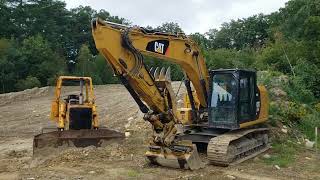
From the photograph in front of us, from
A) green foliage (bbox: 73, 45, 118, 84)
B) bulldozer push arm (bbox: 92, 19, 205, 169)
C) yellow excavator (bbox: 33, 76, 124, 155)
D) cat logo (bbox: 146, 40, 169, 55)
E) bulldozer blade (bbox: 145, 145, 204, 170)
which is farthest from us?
green foliage (bbox: 73, 45, 118, 84)

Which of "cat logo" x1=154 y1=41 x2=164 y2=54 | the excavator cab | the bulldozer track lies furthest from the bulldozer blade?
"cat logo" x1=154 y1=41 x2=164 y2=54

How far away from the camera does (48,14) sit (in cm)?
5706

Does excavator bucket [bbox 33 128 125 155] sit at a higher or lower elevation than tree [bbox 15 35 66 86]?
lower

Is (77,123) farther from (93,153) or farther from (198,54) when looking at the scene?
(198,54)

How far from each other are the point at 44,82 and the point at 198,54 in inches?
1307

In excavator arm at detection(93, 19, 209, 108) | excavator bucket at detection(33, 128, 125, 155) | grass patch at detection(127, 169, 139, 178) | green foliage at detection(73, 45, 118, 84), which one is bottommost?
grass patch at detection(127, 169, 139, 178)

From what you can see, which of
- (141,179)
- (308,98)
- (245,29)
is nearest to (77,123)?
(141,179)

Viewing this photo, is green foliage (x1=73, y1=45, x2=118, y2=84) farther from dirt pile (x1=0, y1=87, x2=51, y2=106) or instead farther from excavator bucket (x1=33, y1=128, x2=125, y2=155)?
excavator bucket (x1=33, y1=128, x2=125, y2=155)

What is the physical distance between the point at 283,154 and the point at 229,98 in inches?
83.1

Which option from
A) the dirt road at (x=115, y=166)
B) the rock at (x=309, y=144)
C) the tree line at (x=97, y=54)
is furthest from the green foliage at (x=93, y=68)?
the rock at (x=309, y=144)

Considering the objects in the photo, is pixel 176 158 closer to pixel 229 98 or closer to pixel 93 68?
pixel 229 98

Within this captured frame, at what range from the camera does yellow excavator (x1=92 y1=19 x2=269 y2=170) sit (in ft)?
28.7

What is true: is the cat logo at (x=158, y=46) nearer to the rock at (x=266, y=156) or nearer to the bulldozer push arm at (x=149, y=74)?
the bulldozer push arm at (x=149, y=74)

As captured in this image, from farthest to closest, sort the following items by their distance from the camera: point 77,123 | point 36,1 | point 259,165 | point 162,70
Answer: point 36,1 → point 77,123 → point 259,165 → point 162,70
